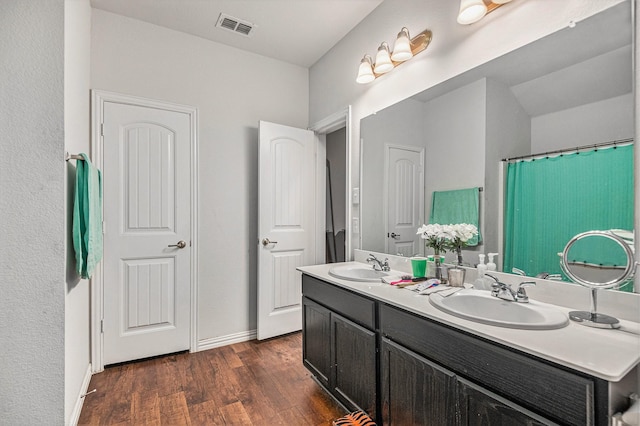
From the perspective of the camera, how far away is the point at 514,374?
99 cm

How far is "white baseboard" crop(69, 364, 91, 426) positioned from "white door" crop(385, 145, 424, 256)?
2.15m

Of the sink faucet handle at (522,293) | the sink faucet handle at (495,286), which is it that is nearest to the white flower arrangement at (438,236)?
the sink faucet handle at (495,286)

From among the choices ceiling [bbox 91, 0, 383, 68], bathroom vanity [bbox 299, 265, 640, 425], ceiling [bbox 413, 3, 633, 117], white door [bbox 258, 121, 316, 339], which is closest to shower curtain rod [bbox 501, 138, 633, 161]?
ceiling [bbox 413, 3, 633, 117]

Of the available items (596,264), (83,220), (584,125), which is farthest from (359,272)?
(83,220)

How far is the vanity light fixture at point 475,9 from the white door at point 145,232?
220 cm

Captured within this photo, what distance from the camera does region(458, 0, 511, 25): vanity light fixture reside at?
1.54m

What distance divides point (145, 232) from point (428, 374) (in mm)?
2326

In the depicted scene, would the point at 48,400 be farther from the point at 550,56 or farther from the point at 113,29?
the point at 550,56

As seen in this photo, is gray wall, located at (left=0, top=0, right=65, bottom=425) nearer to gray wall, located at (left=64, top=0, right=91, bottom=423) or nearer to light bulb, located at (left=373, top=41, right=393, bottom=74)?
gray wall, located at (left=64, top=0, right=91, bottom=423)

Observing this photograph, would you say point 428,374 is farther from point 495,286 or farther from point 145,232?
point 145,232

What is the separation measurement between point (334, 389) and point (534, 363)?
4.10ft

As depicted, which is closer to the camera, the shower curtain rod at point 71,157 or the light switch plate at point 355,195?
the shower curtain rod at point 71,157

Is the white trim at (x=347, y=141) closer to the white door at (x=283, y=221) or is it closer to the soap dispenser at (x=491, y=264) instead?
the white door at (x=283, y=221)

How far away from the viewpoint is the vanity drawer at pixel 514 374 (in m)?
0.84
